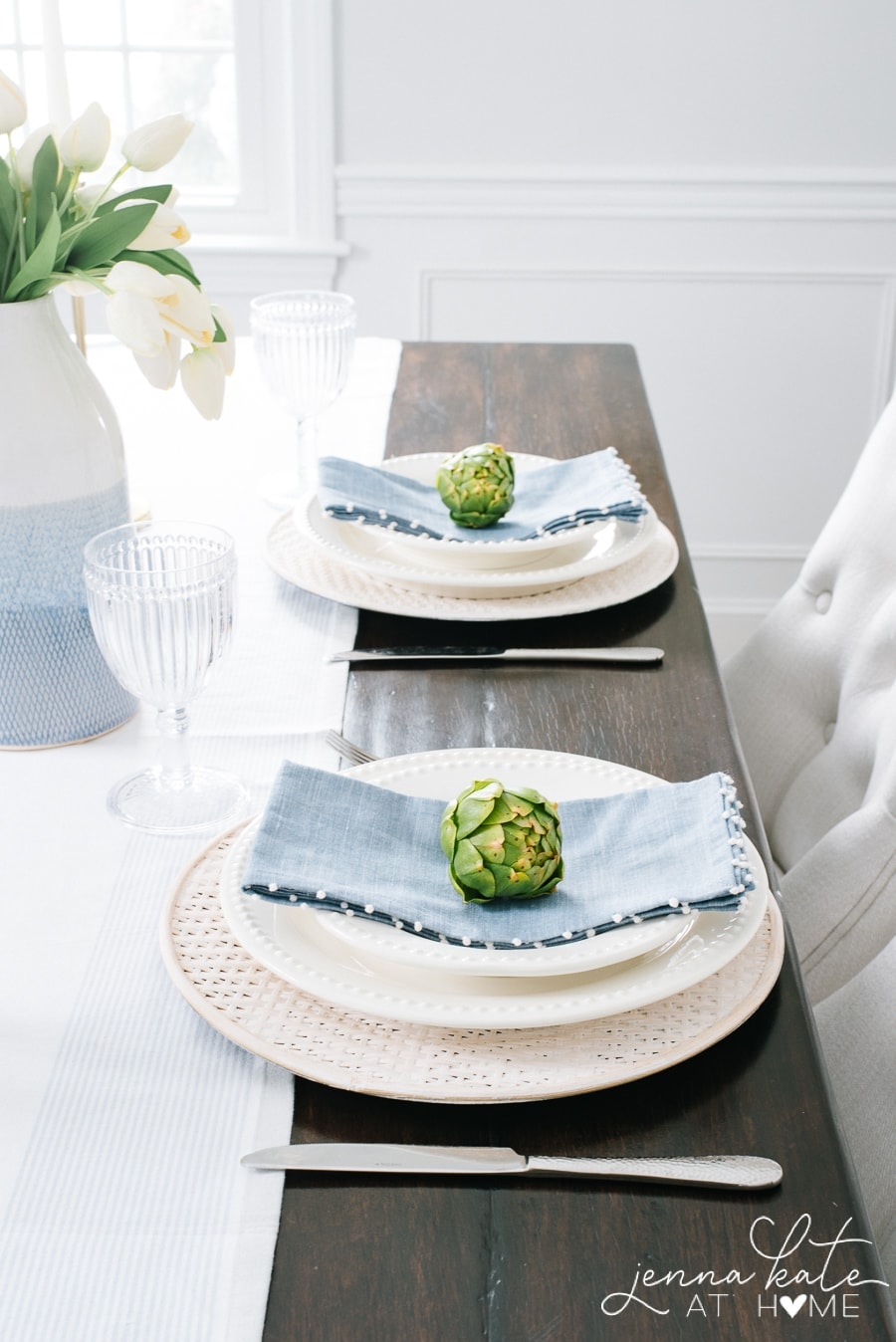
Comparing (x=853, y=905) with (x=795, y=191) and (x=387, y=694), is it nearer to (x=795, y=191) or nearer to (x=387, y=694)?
(x=387, y=694)

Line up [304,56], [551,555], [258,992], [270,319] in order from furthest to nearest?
[304,56] → [270,319] → [551,555] → [258,992]

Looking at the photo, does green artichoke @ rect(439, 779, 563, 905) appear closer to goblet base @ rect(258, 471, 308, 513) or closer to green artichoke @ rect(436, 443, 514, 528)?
green artichoke @ rect(436, 443, 514, 528)

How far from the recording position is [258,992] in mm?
626

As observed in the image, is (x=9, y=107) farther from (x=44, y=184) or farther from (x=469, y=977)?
(x=469, y=977)

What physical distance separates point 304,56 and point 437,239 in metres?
0.42

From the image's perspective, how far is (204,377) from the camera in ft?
2.96

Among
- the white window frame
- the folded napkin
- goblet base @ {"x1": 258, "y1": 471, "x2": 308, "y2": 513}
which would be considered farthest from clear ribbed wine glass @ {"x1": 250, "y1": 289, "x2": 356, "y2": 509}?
the white window frame

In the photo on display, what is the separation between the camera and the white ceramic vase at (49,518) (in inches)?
32.8

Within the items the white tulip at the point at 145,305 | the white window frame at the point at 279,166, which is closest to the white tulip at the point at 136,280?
the white tulip at the point at 145,305

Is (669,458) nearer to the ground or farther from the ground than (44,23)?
nearer to the ground

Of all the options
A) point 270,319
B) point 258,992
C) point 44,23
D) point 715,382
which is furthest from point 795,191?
point 258,992

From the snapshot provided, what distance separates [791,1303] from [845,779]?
2.57ft

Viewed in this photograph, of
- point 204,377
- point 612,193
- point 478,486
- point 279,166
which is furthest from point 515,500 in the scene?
point 279,166

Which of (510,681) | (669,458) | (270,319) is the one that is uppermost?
(270,319)
